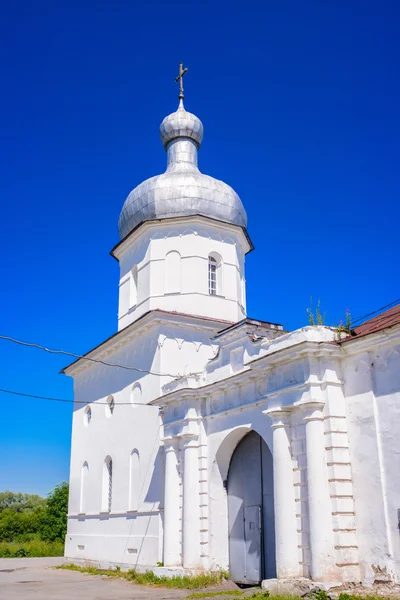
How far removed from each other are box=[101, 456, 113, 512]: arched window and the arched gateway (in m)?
7.22

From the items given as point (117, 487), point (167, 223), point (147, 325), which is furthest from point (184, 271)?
point (117, 487)

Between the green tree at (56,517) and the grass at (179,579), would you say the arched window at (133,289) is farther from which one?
the green tree at (56,517)

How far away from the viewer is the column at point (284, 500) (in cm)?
1144

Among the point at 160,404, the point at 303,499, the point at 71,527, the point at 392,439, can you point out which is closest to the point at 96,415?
the point at 71,527

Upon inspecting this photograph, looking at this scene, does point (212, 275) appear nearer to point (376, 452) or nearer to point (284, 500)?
point (284, 500)

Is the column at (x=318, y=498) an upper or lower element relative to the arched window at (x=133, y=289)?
lower

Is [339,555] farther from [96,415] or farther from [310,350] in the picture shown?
[96,415]

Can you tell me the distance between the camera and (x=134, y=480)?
1888 centimetres

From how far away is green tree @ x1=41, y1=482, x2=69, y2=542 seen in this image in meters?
34.6

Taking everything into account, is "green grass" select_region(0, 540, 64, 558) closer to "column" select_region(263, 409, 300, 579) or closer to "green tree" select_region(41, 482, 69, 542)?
"green tree" select_region(41, 482, 69, 542)

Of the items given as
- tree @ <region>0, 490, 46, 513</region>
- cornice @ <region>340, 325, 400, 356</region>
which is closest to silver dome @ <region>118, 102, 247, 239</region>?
cornice @ <region>340, 325, 400, 356</region>

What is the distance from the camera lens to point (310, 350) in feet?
38.8

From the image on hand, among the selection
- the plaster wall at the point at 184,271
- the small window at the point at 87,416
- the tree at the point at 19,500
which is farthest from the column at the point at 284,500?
the tree at the point at 19,500

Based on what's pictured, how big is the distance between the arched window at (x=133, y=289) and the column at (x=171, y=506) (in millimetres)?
6593
